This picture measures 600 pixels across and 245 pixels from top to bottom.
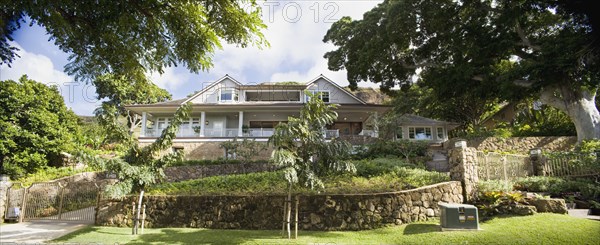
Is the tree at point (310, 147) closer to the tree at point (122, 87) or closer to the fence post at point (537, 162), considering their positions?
the tree at point (122, 87)

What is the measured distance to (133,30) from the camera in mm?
4531

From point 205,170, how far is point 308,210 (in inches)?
411

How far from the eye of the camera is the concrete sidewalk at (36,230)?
8.74 m

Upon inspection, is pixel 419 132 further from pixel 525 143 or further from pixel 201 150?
pixel 201 150

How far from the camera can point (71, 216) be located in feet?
38.6

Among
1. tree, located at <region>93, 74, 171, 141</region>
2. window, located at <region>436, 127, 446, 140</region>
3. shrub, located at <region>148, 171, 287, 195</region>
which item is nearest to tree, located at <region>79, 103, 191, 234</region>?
tree, located at <region>93, 74, 171, 141</region>

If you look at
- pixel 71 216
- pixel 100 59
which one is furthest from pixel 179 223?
pixel 100 59

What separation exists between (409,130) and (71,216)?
76.3ft

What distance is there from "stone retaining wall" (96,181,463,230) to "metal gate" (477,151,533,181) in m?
2.94

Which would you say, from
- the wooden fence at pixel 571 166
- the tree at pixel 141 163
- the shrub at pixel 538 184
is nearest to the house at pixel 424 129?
the wooden fence at pixel 571 166

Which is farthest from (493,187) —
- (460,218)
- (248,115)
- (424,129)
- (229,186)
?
(248,115)

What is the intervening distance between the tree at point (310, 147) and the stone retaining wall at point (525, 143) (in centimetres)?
1505

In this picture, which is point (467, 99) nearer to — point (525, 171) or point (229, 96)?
point (525, 171)

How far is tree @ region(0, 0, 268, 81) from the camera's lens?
11.5 feet
